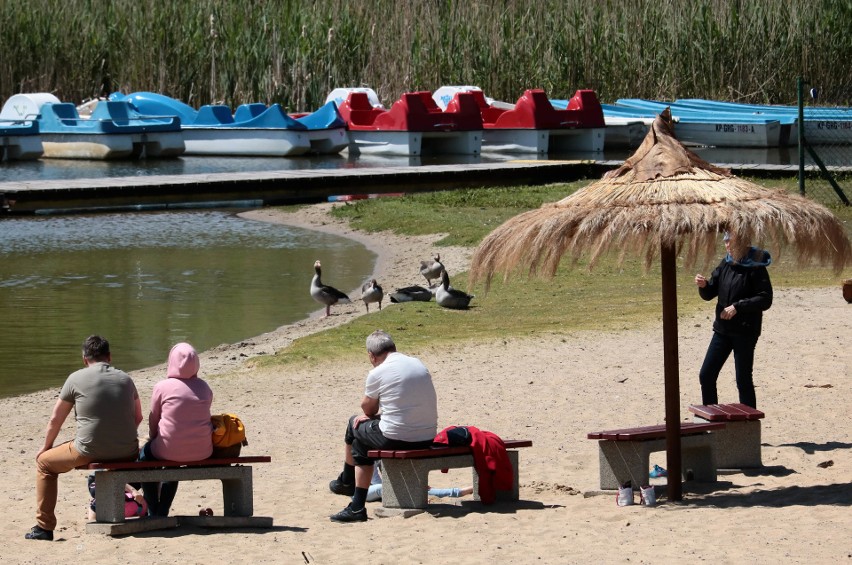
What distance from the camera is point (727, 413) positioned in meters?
8.85

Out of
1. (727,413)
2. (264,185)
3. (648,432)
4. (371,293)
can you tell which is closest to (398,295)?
(371,293)

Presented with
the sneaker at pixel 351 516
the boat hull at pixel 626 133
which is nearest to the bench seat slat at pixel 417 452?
the sneaker at pixel 351 516

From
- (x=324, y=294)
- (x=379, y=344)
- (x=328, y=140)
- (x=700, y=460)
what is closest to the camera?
(x=379, y=344)

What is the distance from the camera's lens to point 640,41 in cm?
4372

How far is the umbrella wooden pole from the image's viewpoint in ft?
26.8

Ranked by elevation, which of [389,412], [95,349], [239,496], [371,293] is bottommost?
[239,496]

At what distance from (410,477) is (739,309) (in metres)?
2.68

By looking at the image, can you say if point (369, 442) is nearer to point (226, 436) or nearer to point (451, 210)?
point (226, 436)

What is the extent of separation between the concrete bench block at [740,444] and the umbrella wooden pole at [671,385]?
2.70ft

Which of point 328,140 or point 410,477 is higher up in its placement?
point 328,140

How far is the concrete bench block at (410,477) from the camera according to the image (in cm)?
804

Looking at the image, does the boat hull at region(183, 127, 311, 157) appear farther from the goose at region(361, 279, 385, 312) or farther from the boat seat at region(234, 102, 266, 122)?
the goose at region(361, 279, 385, 312)

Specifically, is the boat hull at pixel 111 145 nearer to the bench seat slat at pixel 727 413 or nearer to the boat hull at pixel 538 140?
the boat hull at pixel 538 140

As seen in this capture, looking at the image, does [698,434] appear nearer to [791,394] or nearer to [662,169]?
[662,169]
